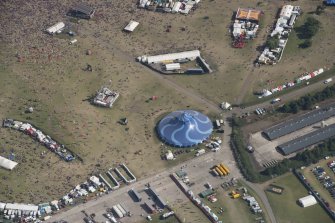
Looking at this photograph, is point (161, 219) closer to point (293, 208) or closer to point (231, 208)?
point (231, 208)

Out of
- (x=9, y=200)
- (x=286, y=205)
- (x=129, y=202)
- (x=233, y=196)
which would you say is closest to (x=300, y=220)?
(x=286, y=205)

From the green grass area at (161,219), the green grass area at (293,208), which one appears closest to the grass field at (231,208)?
the green grass area at (293,208)

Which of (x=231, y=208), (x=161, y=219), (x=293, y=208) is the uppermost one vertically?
(x=293, y=208)

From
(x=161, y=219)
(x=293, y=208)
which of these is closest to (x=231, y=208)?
(x=293, y=208)

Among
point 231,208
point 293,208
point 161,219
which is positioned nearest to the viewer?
point 161,219

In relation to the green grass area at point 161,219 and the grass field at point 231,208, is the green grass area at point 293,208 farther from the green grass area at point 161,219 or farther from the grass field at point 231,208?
the green grass area at point 161,219

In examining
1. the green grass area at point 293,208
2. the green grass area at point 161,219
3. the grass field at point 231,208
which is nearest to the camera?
the green grass area at point 293,208

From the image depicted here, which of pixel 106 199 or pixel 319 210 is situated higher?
pixel 319 210

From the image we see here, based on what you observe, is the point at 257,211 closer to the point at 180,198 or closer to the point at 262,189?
the point at 262,189
